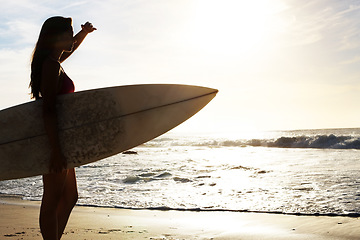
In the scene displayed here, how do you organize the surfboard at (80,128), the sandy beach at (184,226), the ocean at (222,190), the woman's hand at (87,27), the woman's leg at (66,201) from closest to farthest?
the woman's leg at (66,201) → the surfboard at (80,128) → the woman's hand at (87,27) → the sandy beach at (184,226) → the ocean at (222,190)

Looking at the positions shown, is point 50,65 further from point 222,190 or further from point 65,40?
point 222,190

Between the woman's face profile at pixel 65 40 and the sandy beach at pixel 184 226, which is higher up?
the woman's face profile at pixel 65 40

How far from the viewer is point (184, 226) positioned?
378cm

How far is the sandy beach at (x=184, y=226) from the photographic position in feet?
11.1

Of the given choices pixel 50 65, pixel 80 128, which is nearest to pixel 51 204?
pixel 80 128

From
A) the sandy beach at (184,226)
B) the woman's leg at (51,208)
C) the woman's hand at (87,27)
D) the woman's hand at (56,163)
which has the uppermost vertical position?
the woman's hand at (87,27)

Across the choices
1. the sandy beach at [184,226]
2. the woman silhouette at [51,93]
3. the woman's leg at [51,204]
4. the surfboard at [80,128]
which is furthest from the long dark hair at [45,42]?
the sandy beach at [184,226]

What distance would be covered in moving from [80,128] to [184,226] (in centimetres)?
171

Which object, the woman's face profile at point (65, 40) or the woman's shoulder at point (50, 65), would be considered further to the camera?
the woman's face profile at point (65, 40)

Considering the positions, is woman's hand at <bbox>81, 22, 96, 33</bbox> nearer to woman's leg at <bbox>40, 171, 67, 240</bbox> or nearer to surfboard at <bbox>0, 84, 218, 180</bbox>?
surfboard at <bbox>0, 84, 218, 180</bbox>

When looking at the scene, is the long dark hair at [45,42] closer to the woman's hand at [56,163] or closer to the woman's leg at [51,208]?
the woman's hand at [56,163]

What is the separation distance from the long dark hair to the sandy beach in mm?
1717

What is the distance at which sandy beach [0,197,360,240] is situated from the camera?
339 cm

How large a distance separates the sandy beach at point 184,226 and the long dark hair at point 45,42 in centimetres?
172
